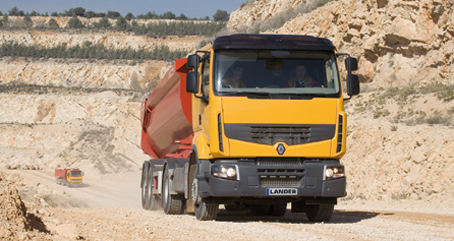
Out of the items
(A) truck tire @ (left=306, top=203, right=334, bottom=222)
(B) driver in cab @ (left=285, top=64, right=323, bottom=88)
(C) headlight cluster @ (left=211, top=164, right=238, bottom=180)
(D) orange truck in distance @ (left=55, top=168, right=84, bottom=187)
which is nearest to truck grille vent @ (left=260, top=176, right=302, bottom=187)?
(C) headlight cluster @ (left=211, top=164, right=238, bottom=180)

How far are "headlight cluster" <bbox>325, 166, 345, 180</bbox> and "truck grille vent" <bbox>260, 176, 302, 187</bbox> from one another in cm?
54

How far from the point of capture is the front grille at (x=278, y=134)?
9.84 meters

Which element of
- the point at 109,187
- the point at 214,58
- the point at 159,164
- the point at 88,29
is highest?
the point at 88,29

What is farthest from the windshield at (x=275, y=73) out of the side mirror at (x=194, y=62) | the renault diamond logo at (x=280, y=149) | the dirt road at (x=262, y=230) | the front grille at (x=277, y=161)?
the dirt road at (x=262, y=230)

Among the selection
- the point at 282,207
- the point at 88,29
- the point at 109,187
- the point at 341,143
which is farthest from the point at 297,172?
the point at 88,29

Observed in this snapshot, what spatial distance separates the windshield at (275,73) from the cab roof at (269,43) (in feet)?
0.32

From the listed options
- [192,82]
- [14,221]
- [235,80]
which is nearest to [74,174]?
[192,82]

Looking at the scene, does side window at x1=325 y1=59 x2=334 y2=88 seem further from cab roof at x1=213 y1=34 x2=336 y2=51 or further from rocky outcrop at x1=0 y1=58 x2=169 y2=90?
rocky outcrop at x1=0 y1=58 x2=169 y2=90

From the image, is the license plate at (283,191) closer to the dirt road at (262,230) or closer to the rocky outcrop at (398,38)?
the dirt road at (262,230)

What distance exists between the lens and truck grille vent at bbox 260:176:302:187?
10.0 metres

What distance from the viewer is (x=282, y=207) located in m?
13.3

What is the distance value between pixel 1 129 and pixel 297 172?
212ft

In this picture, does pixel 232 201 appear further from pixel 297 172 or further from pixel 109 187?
pixel 109 187

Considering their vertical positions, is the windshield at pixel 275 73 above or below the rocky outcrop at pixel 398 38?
below
